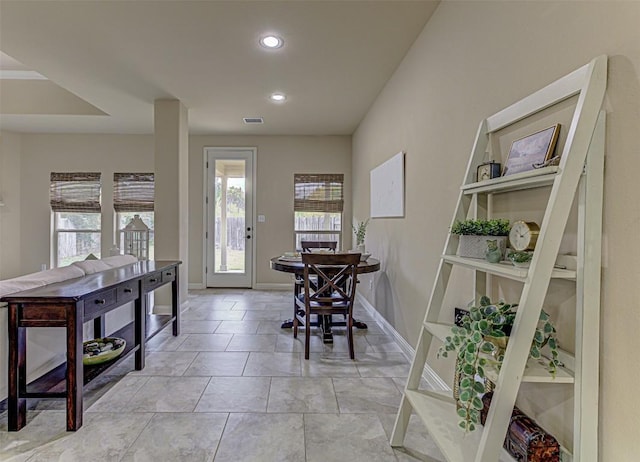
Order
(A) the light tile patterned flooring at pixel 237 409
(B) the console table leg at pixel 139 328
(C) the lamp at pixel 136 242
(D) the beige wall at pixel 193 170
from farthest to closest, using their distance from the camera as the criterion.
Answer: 1. (D) the beige wall at pixel 193 170
2. (C) the lamp at pixel 136 242
3. (B) the console table leg at pixel 139 328
4. (A) the light tile patterned flooring at pixel 237 409

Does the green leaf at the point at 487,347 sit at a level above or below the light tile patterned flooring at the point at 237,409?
above

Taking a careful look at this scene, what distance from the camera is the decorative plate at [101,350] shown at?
217 centimetres

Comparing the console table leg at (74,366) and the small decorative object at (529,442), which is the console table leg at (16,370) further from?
the small decorative object at (529,442)

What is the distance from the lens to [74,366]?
1.83m

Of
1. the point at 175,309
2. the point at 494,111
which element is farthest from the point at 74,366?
the point at 494,111

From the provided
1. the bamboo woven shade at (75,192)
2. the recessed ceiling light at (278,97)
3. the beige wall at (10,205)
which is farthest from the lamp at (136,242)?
the recessed ceiling light at (278,97)

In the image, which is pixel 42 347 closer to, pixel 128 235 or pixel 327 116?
pixel 128 235

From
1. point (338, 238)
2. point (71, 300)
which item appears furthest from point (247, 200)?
point (71, 300)

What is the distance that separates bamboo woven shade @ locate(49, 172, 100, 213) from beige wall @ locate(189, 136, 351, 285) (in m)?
1.64

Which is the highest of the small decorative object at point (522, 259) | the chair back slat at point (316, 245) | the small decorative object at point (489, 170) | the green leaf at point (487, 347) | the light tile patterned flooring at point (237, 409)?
the small decorative object at point (489, 170)

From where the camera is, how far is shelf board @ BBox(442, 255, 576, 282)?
1108 mm

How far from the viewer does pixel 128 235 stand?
5.08 m

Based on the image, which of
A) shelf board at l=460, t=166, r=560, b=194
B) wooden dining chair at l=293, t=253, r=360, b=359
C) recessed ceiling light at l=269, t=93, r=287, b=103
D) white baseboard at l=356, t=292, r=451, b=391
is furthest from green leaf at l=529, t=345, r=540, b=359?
recessed ceiling light at l=269, t=93, r=287, b=103

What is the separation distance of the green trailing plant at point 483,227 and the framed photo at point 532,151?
22cm
